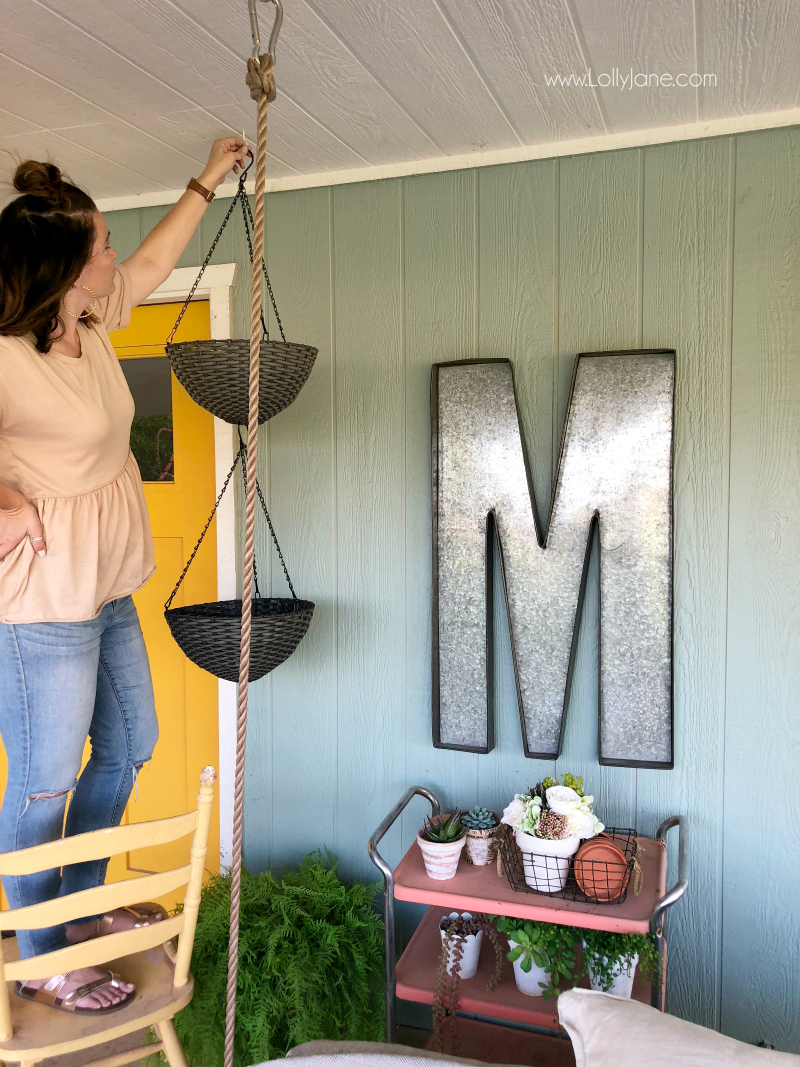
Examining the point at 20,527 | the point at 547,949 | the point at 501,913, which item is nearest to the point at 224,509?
the point at 20,527

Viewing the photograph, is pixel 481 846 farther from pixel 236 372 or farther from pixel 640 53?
pixel 640 53

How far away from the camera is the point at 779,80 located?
1.65 m

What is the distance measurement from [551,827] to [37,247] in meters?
1.47

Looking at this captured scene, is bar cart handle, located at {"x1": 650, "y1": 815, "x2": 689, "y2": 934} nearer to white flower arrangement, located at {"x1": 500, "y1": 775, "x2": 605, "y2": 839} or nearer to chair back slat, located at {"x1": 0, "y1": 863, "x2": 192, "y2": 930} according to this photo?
white flower arrangement, located at {"x1": 500, "y1": 775, "x2": 605, "y2": 839}

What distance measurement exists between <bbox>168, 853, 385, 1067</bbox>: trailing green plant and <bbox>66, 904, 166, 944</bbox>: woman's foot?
1.17ft

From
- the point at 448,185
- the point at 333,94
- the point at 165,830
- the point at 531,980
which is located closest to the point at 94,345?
the point at 333,94

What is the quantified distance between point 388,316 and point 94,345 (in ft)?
2.76

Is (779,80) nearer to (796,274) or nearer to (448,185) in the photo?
(796,274)

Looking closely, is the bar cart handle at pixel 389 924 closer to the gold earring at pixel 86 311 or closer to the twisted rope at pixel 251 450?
the twisted rope at pixel 251 450

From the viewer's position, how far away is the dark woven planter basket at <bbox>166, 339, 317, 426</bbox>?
1778 mm

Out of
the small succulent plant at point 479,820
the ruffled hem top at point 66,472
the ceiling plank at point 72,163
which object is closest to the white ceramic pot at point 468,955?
the small succulent plant at point 479,820

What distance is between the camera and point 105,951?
128 cm

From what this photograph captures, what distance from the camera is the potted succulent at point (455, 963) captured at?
1.74 meters

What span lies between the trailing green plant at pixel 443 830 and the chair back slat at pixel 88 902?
658 mm
